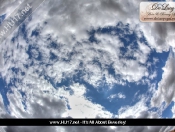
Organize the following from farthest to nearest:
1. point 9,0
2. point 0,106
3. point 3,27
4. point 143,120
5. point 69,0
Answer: point 0,106, point 69,0, point 9,0, point 3,27, point 143,120

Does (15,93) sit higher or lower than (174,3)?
lower

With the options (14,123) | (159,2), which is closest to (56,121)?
(14,123)

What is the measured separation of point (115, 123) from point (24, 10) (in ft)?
40.2

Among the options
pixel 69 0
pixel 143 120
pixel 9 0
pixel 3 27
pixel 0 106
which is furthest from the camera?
pixel 0 106

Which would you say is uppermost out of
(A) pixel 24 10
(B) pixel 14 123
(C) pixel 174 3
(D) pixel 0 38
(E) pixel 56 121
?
(A) pixel 24 10

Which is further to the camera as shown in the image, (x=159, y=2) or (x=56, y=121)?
(x=159, y=2)

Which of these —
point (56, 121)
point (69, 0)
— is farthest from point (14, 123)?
point (69, 0)

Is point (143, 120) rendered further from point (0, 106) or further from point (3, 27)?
point (0, 106)

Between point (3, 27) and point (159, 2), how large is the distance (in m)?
13.7

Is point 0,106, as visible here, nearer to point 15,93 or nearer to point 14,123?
point 15,93

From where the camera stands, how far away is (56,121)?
34.7 ft

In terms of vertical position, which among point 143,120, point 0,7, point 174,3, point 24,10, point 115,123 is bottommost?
point 143,120

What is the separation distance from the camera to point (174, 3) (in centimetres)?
1188

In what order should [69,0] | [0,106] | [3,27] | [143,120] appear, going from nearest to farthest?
[143,120], [3,27], [69,0], [0,106]
